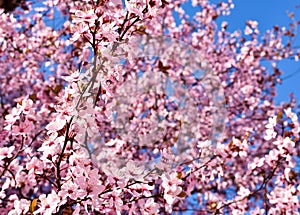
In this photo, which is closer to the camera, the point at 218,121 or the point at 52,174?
the point at 52,174

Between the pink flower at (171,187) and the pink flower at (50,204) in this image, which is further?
the pink flower at (171,187)

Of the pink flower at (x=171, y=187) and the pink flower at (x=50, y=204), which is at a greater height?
the pink flower at (x=171, y=187)

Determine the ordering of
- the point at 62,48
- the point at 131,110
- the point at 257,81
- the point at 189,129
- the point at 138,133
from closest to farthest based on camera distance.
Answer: the point at 189,129 < the point at 138,133 < the point at 131,110 < the point at 62,48 < the point at 257,81

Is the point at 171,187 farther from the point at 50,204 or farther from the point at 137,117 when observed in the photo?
the point at 137,117

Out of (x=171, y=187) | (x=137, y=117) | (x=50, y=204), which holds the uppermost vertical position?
(x=137, y=117)

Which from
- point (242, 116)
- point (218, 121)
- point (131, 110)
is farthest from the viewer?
point (242, 116)

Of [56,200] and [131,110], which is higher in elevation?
[131,110]

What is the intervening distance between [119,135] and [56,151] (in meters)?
5.79

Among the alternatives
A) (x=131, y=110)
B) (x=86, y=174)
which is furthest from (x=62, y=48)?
(x=86, y=174)

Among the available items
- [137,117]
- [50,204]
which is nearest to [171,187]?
[50,204]

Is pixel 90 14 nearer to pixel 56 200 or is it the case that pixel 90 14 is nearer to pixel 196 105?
pixel 56 200

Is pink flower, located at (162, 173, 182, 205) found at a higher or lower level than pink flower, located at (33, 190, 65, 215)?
higher

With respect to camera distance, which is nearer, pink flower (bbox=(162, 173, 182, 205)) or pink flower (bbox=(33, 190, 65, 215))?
pink flower (bbox=(33, 190, 65, 215))

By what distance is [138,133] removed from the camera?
28.6 ft
